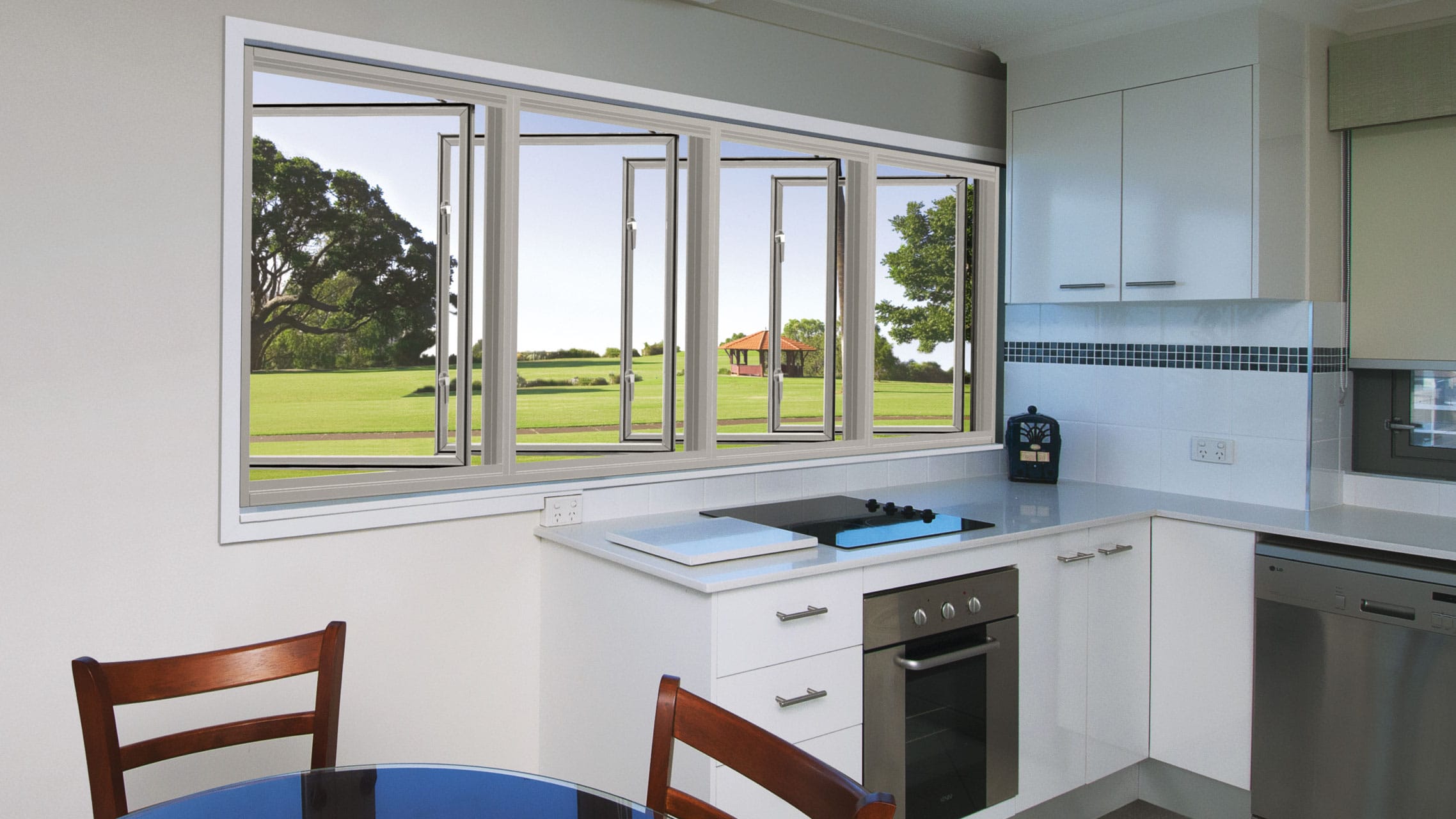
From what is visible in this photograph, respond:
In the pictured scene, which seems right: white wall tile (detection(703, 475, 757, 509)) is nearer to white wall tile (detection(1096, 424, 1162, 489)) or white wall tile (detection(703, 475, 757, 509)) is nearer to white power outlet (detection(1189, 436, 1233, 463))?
white wall tile (detection(1096, 424, 1162, 489))

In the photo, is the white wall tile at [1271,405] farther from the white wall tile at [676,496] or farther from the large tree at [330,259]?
the large tree at [330,259]

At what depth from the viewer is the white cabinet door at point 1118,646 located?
279 cm

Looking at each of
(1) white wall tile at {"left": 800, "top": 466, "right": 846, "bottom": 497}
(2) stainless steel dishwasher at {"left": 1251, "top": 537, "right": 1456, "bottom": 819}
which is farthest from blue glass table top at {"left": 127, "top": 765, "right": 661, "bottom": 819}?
(2) stainless steel dishwasher at {"left": 1251, "top": 537, "right": 1456, "bottom": 819}

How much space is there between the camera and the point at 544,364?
9.97 meters

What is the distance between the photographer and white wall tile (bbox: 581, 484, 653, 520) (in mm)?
2566

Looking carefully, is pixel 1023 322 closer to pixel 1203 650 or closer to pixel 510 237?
pixel 1203 650

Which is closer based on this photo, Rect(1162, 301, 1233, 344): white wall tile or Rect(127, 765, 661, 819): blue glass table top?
Rect(127, 765, 661, 819): blue glass table top

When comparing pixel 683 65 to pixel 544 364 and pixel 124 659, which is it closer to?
pixel 124 659

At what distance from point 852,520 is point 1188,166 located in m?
1.54

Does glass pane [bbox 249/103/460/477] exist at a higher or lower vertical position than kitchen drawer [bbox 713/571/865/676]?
higher

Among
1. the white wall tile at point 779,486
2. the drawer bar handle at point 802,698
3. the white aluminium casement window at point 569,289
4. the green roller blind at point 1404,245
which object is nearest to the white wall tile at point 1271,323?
the green roller blind at point 1404,245

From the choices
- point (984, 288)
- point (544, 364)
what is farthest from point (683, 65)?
point (544, 364)

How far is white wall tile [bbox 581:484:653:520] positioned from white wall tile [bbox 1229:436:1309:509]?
1.90 metres

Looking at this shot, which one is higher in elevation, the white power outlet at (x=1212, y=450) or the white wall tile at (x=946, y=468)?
the white power outlet at (x=1212, y=450)
